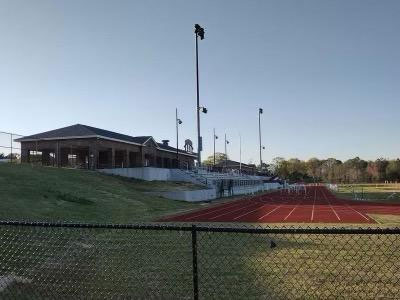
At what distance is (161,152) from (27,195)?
52.2 metres

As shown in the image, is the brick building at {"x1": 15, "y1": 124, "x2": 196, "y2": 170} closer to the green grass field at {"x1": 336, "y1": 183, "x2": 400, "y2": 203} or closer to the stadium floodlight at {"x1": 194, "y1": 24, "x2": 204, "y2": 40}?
the stadium floodlight at {"x1": 194, "y1": 24, "x2": 204, "y2": 40}

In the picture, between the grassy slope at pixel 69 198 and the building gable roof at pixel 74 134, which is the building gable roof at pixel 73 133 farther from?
the grassy slope at pixel 69 198

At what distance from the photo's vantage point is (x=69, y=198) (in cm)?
2961

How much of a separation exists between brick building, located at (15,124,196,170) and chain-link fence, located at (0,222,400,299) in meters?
41.7

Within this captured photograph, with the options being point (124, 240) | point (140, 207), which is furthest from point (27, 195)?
point (124, 240)

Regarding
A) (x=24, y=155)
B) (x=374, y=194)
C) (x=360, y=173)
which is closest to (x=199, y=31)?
(x=24, y=155)

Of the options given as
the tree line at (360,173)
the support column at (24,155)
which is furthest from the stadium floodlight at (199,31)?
the tree line at (360,173)

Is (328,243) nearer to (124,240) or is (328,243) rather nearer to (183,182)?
(124,240)

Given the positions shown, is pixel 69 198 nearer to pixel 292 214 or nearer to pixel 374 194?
pixel 292 214

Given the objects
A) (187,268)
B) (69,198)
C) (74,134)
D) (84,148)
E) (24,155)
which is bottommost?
(187,268)

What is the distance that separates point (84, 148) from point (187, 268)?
5055 centimetres

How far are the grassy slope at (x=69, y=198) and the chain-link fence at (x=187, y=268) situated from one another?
7128 millimetres

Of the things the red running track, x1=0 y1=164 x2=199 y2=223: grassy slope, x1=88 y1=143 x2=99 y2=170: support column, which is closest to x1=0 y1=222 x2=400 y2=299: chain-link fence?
x1=0 y1=164 x2=199 y2=223: grassy slope

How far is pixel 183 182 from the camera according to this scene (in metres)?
59.1
